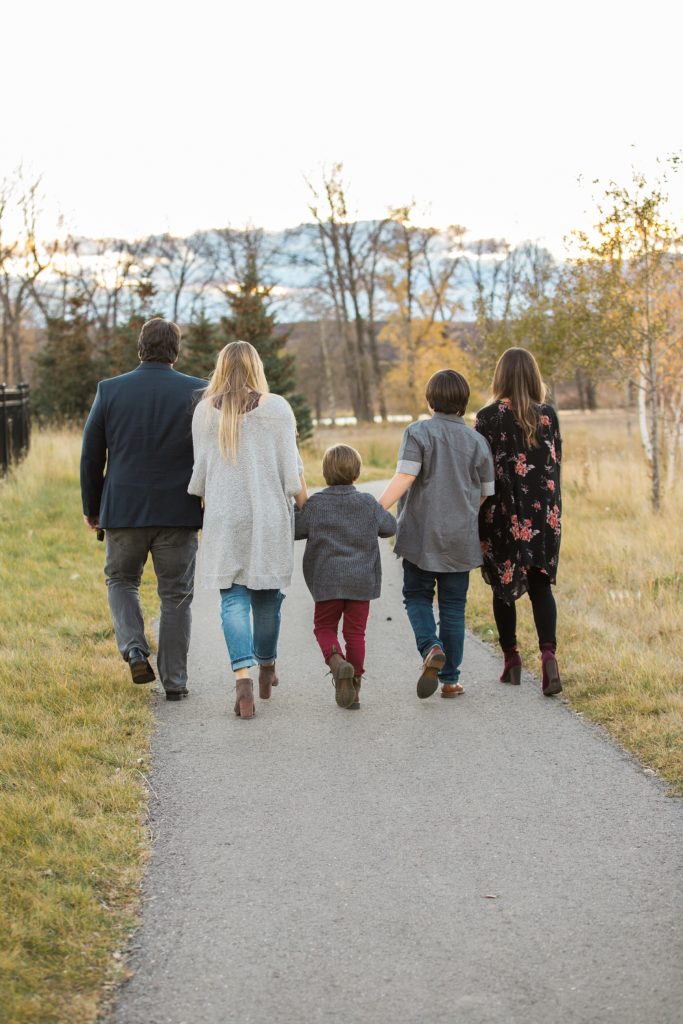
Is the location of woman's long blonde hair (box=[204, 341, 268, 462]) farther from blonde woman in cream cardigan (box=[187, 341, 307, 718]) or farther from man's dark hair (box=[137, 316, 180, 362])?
man's dark hair (box=[137, 316, 180, 362])

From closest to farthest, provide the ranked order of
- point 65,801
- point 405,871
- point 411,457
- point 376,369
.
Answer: point 405,871 → point 65,801 → point 411,457 → point 376,369

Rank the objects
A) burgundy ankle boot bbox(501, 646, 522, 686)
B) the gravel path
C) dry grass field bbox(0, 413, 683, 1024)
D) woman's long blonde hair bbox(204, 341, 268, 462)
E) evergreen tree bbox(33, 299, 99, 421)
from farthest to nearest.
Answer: evergreen tree bbox(33, 299, 99, 421), burgundy ankle boot bbox(501, 646, 522, 686), woman's long blonde hair bbox(204, 341, 268, 462), dry grass field bbox(0, 413, 683, 1024), the gravel path

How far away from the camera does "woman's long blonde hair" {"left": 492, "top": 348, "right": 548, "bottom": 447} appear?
6.31 meters

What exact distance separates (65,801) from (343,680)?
185 centimetres

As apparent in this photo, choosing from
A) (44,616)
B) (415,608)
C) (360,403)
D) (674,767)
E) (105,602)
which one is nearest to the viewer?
(674,767)

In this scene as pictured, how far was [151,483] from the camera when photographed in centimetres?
622

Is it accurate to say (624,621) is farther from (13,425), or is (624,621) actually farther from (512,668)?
(13,425)

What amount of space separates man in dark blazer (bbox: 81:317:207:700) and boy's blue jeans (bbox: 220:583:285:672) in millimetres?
367

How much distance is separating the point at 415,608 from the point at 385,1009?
11.5 feet

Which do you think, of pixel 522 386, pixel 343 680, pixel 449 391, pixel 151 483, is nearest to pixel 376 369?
pixel 522 386

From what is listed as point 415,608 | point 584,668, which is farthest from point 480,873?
point 584,668

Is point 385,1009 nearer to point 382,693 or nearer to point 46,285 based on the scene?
point 382,693

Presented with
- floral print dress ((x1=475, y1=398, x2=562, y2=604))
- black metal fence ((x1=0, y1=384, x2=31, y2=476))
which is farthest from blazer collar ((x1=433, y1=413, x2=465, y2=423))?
black metal fence ((x1=0, y1=384, x2=31, y2=476))

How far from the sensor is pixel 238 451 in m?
5.93
